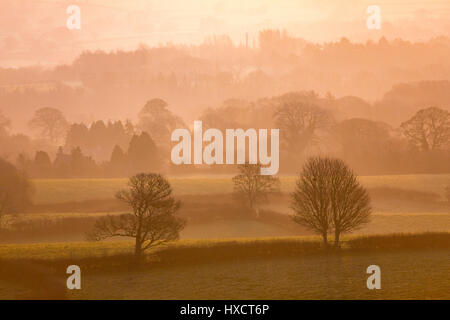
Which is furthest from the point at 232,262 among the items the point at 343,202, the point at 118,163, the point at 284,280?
the point at 118,163

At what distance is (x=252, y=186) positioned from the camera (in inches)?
2741

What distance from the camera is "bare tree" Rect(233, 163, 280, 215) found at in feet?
228

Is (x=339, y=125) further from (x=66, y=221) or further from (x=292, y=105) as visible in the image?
(x=66, y=221)

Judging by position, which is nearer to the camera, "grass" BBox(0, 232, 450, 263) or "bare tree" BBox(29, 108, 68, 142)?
"grass" BBox(0, 232, 450, 263)

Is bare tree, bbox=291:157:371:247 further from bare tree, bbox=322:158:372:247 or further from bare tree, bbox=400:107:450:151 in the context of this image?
bare tree, bbox=400:107:450:151

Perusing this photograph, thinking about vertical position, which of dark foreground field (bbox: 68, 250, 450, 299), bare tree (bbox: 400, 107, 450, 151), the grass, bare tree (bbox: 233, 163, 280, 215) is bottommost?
dark foreground field (bbox: 68, 250, 450, 299)

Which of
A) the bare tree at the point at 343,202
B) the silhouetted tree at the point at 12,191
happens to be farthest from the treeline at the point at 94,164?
the bare tree at the point at 343,202

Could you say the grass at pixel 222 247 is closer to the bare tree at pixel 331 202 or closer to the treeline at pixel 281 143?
the bare tree at pixel 331 202

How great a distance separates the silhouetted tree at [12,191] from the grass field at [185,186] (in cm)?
343

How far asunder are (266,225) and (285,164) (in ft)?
136

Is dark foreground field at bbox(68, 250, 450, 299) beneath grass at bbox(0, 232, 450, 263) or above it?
beneath

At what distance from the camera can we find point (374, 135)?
11081cm

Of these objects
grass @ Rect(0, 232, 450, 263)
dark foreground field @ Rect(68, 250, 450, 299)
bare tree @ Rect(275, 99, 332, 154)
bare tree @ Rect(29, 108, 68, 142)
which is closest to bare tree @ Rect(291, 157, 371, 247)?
grass @ Rect(0, 232, 450, 263)

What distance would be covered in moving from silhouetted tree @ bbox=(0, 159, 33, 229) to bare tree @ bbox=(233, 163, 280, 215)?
109 feet
